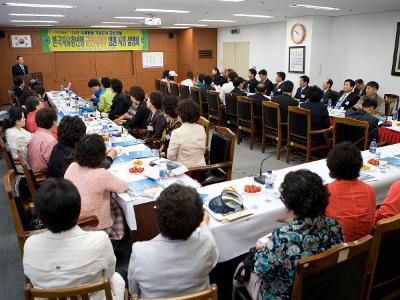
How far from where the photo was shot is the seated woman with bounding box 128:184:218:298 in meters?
1.42

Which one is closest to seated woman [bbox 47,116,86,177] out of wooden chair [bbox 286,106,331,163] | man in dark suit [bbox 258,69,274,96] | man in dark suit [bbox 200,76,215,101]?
wooden chair [bbox 286,106,331,163]

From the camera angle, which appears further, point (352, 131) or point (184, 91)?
point (184, 91)

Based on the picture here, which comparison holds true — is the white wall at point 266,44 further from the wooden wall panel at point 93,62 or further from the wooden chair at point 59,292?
the wooden chair at point 59,292

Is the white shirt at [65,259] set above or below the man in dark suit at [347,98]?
below

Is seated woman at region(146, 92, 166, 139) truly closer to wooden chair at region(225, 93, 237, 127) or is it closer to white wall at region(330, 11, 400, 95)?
wooden chair at region(225, 93, 237, 127)

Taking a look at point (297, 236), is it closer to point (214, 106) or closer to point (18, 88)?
point (214, 106)

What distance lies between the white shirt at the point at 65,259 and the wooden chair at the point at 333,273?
873 millimetres

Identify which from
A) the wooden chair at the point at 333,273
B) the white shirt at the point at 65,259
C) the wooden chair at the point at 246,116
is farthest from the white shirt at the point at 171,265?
the wooden chair at the point at 246,116

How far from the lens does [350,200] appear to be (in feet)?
6.37

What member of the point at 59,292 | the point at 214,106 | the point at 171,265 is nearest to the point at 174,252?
the point at 171,265

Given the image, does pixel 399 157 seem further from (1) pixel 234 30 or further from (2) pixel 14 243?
(1) pixel 234 30

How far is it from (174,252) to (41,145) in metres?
2.33

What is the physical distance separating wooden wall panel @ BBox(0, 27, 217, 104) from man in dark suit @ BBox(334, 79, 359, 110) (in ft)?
24.8

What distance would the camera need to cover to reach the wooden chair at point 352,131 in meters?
3.80
